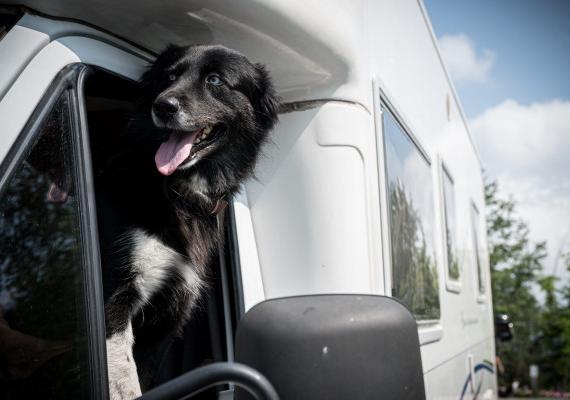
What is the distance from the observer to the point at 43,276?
139 centimetres

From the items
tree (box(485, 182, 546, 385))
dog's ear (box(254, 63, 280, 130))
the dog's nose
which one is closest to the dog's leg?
the dog's nose

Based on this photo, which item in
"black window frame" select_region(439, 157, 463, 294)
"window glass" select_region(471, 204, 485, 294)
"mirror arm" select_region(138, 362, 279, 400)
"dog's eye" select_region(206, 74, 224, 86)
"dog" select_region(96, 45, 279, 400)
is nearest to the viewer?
"mirror arm" select_region(138, 362, 279, 400)

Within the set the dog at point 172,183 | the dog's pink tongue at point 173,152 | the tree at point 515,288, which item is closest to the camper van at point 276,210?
the dog at point 172,183

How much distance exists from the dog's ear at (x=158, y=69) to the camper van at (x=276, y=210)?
0.04m

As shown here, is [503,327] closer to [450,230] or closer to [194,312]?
[450,230]

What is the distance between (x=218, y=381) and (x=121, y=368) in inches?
30.5

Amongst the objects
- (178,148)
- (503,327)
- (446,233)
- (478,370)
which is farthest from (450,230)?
(503,327)

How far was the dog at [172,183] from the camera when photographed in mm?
1917

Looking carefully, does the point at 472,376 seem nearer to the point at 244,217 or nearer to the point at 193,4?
the point at 244,217

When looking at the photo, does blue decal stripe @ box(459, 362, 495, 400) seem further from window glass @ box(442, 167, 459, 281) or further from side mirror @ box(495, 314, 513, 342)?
side mirror @ box(495, 314, 513, 342)

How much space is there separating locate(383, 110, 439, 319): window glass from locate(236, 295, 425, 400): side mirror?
4.15 ft

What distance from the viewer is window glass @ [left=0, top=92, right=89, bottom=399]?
129 centimetres

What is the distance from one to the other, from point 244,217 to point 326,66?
2.21 feet

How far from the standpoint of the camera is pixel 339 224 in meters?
2.24
